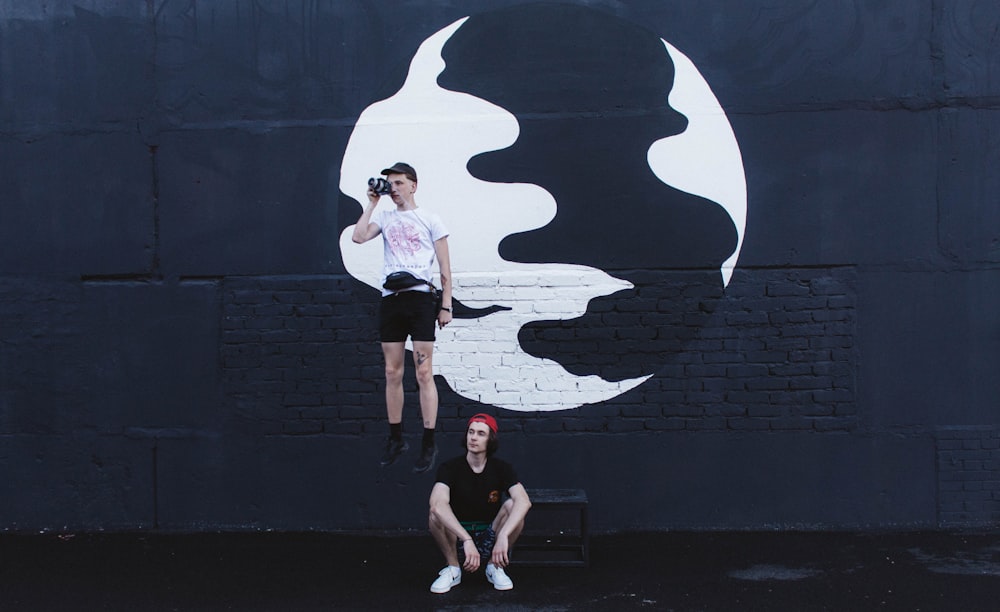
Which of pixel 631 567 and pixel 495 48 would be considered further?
pixel 495 48

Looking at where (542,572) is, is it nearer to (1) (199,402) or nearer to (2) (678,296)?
(2) (678,296)

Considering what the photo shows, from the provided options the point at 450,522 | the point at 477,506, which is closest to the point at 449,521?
the point at 450,522

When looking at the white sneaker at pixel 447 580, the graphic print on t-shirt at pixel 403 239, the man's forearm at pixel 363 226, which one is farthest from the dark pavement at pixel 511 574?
the man's forearm at pixel 363 226

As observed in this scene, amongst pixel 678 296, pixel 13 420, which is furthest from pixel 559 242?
pixel 13 420

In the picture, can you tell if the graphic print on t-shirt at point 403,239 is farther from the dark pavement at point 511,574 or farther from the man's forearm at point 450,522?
the dark pavement at point 511,574

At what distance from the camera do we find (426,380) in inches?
257

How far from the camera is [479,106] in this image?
6.86m

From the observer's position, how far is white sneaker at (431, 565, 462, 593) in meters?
5.32

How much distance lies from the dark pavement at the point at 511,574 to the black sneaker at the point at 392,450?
1.91ft

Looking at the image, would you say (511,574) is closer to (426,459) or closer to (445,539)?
(445,539)

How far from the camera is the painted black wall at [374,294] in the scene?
22.1ft

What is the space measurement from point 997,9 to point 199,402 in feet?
22.5

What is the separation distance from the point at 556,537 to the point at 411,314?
1.97 meters

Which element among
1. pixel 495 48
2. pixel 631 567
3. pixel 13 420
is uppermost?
pixel 495 48
